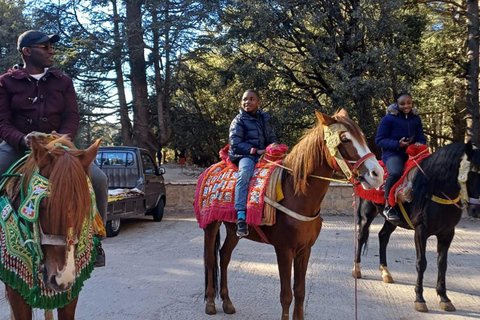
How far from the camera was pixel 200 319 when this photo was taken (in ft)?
14.9

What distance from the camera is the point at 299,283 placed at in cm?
408

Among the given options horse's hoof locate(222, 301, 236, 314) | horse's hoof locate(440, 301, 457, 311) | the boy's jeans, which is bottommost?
horse's hoof locate(440, 301, 457, 311)

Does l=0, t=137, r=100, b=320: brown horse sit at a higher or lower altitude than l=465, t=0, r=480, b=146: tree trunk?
lower

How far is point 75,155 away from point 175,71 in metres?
14.7

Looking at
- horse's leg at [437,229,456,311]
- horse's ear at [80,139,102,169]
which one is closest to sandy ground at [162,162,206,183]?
horse's leg at [437,229,456,311]

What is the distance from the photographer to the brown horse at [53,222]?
94.7 inches

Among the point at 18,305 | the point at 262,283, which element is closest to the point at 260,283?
the point at 262,283

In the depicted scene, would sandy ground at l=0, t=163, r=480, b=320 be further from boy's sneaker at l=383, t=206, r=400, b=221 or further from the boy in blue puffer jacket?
the boy in blue puffer jacket

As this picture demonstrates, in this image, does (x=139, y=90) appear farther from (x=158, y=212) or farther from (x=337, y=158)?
(x=337, y=158)

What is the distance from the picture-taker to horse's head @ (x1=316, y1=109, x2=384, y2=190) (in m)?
3.50

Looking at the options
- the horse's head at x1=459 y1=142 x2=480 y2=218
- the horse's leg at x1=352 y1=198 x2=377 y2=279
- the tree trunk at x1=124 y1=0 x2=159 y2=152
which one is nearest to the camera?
the horse's head at x1=459 y1=142 x2=480 y2=218

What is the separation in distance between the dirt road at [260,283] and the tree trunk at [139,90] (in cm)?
794

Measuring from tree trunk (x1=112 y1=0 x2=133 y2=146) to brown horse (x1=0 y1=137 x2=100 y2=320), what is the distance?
12368 millimetres

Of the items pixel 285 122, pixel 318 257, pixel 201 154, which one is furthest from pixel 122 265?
pixel 201 154
